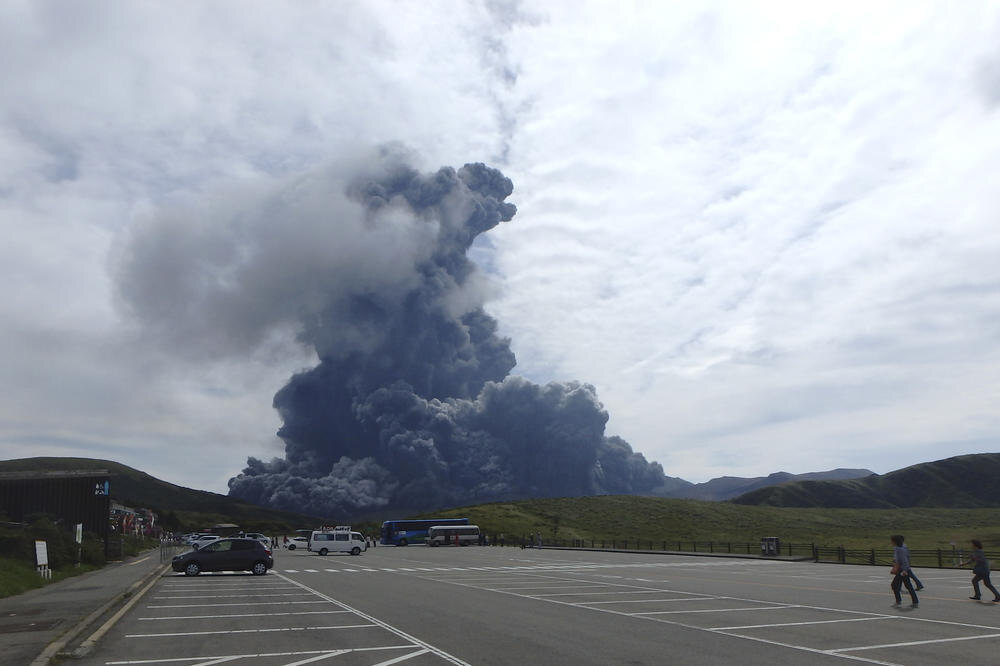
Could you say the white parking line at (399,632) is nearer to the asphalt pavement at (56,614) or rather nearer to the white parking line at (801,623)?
the asphalt pavement at (56,614)

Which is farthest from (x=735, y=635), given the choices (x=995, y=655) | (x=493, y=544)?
(x=493, y=544)

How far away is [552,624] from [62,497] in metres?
55.4

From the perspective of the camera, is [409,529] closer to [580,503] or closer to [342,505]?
[580,503]

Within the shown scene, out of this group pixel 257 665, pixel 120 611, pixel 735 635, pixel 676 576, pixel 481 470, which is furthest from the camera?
pixel 481 470

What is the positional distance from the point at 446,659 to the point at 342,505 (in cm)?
17601

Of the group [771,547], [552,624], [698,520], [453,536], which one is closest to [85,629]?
[552,624]

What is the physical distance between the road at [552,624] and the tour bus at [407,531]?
6638 cm

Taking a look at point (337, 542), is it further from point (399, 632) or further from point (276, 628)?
point (399, 632)

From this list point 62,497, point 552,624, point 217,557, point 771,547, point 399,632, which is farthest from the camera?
point 62,497

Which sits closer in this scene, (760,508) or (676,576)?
(676,576)

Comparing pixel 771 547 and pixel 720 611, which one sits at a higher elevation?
pixel 720 611

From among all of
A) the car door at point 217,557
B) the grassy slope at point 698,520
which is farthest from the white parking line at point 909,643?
the grassy slope at point 698,520

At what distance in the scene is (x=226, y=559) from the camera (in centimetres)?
3353

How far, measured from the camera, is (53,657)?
12.2 metres
